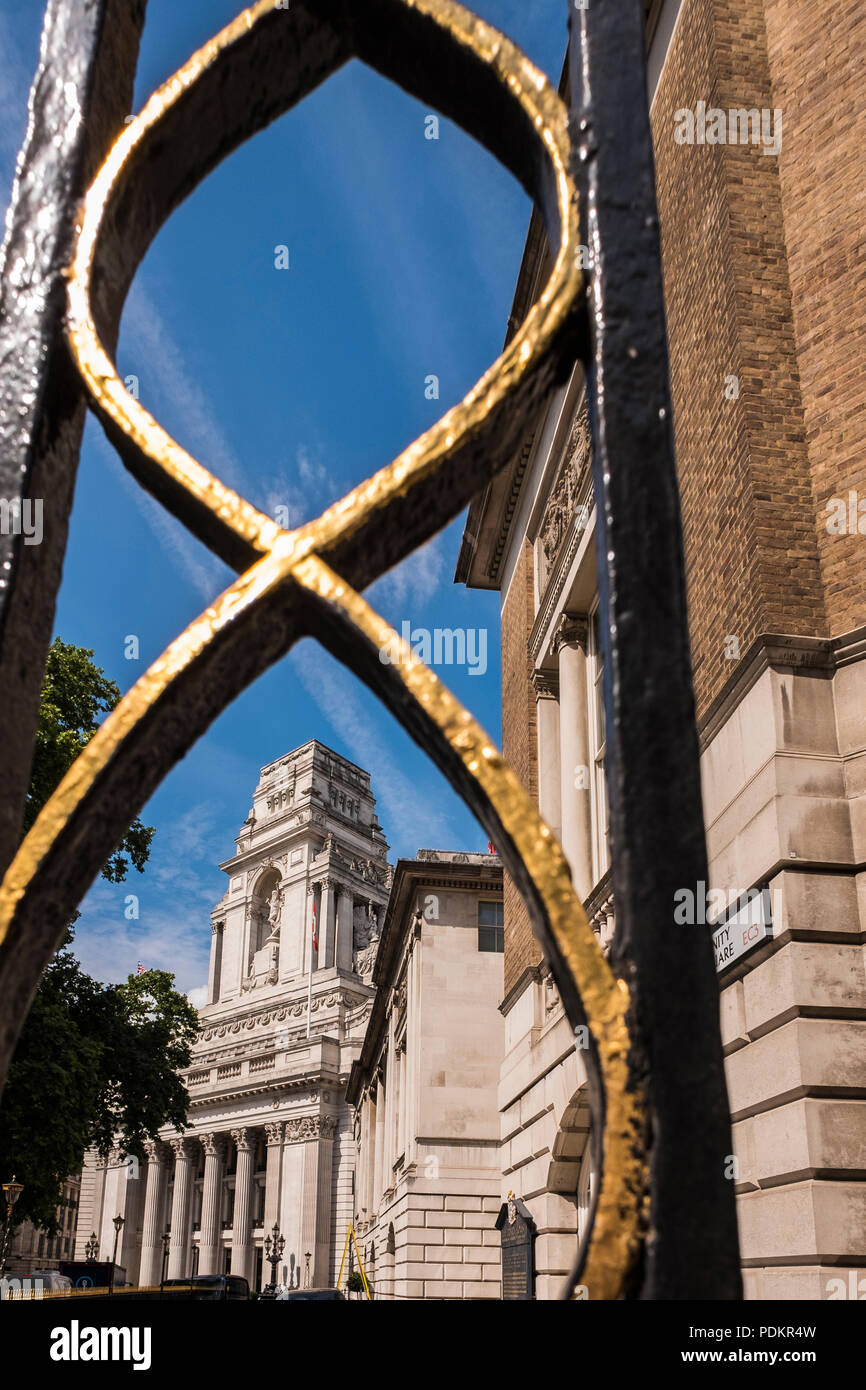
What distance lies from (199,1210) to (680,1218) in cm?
8900

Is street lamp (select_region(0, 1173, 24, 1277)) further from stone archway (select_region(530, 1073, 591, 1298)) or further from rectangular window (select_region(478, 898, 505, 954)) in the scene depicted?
rectangular window (select_region(478, 898, 505, 954))

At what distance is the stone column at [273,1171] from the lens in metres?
66.4

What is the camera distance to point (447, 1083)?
2831 cm

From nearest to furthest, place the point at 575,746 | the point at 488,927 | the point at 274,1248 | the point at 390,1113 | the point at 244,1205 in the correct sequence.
Result: the point at 575,746 < the point at 488,927 < the point at 390,1113 < the point at 274,1248 < the point at 244,1205

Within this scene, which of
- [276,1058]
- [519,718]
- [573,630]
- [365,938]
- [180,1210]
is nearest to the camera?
[573,630]

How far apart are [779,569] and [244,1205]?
7360cm

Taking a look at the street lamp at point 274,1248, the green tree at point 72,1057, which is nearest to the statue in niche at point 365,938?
the street lamp at point 274,1248

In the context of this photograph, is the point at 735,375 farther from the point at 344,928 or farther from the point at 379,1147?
the point at 344,928

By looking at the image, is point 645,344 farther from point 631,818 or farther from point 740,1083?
point 740,1083

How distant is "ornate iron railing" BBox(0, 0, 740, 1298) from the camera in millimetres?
883

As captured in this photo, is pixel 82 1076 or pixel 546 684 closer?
pixel 546 684

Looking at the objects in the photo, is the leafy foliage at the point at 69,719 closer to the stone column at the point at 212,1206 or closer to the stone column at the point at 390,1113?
the stone column at the point at 390,1113

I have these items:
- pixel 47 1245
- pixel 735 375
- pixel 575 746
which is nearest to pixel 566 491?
pixel 575 746
